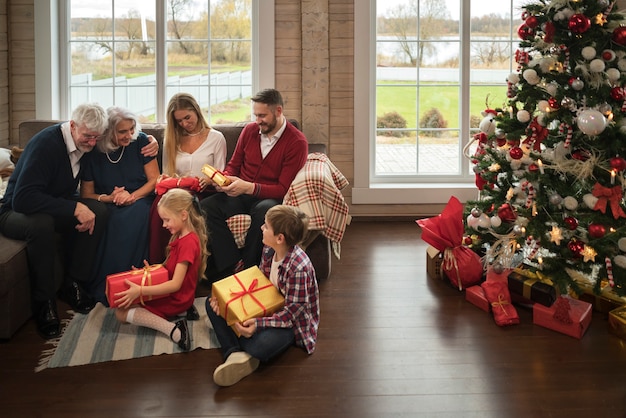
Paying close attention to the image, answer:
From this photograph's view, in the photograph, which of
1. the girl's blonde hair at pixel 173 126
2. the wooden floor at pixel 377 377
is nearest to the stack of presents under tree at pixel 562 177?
the wooden floor at pixel 377 377

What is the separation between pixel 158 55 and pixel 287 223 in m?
3.14

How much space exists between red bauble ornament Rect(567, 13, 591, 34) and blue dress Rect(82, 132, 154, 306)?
2429 mm

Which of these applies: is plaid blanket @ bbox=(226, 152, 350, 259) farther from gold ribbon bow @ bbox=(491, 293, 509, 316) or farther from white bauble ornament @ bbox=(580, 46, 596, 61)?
white bauble ornament @ bbox=(580, 46, 596, 61)

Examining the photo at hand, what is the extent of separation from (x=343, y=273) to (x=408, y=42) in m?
2.38

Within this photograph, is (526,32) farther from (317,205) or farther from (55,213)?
(55,213)

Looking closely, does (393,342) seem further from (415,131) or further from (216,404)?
(415,131)

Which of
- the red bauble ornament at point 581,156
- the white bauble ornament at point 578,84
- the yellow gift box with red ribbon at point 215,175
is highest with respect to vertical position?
the white bauble ornament at point 578,84

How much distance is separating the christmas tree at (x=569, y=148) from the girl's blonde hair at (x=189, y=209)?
152 centimetres

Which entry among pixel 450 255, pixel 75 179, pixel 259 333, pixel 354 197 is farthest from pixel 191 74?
pixel 259 333

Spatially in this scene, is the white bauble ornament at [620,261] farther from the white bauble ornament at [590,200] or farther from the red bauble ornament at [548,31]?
the red bauble ornament at [548,31]

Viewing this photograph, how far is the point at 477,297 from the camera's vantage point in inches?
154

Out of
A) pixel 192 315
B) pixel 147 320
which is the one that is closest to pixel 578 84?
pixel 192 315

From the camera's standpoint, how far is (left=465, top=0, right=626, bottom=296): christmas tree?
3.49 metres

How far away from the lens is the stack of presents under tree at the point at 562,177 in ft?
11.5
